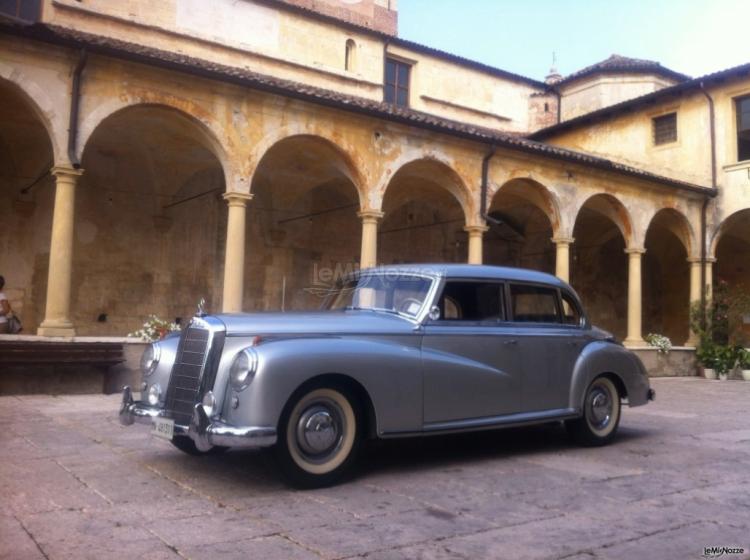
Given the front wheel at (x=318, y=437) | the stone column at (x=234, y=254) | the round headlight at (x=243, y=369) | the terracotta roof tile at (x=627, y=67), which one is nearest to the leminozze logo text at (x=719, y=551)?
the front wheel at (x=318, y=437)

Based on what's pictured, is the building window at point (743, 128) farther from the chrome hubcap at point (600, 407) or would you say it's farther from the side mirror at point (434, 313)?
the side mirror at point (434, 313)

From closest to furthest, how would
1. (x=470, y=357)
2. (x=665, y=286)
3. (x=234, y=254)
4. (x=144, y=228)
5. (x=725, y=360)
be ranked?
(x=470, y=357) → (x=234, y=254) → (x=144, y=228) → (x=725, y=360) → (x=665, y=286)

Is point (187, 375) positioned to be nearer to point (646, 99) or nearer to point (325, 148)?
point (325, 148)

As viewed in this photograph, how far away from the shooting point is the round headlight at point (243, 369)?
3898 millimetres

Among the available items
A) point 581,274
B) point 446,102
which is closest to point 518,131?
point 446,102

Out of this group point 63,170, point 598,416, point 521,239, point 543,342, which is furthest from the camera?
point 521,239

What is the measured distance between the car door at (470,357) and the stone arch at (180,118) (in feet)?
21.4

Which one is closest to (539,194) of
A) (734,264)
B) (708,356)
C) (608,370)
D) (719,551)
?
(708,356)

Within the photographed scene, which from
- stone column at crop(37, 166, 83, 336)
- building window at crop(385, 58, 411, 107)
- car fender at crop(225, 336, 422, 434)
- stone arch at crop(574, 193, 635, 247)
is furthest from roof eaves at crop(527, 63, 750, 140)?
car fender at crop(225, 336, 422, 434)

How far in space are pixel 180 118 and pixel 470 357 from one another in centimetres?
745

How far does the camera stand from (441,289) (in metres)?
4.97

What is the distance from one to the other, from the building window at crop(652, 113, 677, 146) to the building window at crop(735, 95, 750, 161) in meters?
1.68

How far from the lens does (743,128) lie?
17.2 m

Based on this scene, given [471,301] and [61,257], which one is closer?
[471,301]
